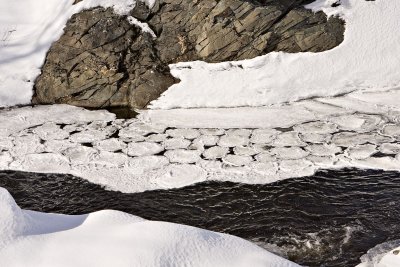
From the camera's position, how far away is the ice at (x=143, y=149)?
296 inches

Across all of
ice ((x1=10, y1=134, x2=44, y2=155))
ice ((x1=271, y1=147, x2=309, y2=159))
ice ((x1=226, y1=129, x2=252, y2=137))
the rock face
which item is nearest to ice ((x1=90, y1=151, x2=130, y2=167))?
ice ((x1=10, y1=134, x2=44, y2=155))

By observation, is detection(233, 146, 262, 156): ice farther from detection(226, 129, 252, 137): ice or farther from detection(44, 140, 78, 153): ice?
detection(44, 140, 78, 153): ice

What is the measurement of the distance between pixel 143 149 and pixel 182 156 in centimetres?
62

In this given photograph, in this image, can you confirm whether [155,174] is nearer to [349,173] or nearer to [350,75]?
[349,173]

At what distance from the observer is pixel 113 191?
6656 mm

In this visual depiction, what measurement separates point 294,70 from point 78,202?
4684mm

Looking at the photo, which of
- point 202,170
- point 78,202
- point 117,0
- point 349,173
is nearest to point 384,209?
point 349,173

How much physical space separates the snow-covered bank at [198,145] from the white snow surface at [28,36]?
2.33ft

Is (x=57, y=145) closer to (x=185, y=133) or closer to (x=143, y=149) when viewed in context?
(x=143, y=149)

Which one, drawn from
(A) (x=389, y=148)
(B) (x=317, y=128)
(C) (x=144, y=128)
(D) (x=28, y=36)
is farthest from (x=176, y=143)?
(D) (x=28, y=36)

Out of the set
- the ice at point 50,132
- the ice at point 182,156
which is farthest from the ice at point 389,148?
the ice at point 50,132

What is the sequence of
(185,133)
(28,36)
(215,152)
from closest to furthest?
(215,152) < (185,133) < (28,36)

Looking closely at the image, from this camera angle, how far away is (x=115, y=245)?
4121 mm

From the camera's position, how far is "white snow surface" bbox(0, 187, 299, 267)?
13.0 ft
